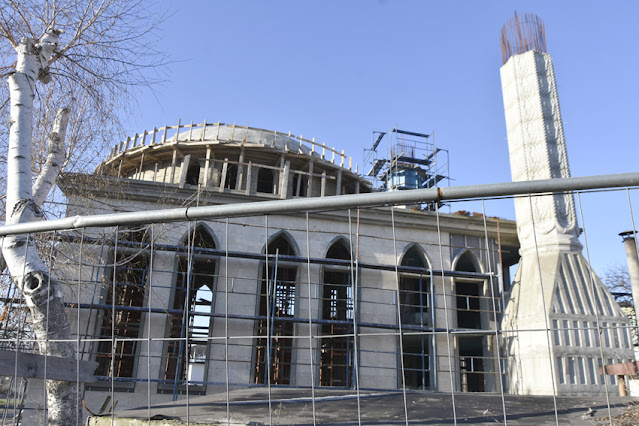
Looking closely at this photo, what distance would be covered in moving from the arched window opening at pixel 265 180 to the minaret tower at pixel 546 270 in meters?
9.76

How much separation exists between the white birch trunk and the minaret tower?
427 inches

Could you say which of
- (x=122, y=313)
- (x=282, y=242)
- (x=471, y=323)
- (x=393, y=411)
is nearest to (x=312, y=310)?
(x=282, y=242)

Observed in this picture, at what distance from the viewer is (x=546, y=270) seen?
16.4m

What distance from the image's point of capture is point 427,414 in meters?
6.28

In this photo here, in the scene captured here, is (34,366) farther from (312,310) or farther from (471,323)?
(471,323)

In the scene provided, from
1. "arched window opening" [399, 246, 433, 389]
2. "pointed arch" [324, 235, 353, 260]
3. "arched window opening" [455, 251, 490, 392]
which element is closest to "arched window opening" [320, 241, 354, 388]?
"pointed arch" [324, 235, 353, 260]

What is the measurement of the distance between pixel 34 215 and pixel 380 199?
553 centimetres

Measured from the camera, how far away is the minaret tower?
14.9 meters

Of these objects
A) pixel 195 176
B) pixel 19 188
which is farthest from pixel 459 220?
pixel 19 188

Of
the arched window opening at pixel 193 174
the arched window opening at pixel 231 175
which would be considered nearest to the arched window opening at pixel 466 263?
the arched window opening at pixel 231 175

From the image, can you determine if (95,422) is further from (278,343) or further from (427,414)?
(278,343)

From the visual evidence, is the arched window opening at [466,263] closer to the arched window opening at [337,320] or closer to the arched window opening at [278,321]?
the arched window opening at [337,320]

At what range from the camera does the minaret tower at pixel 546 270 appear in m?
14.9

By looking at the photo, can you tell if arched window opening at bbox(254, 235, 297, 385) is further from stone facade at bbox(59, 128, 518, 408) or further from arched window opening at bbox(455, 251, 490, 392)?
arched window opening at bbox(455, 251, 490, 392)
